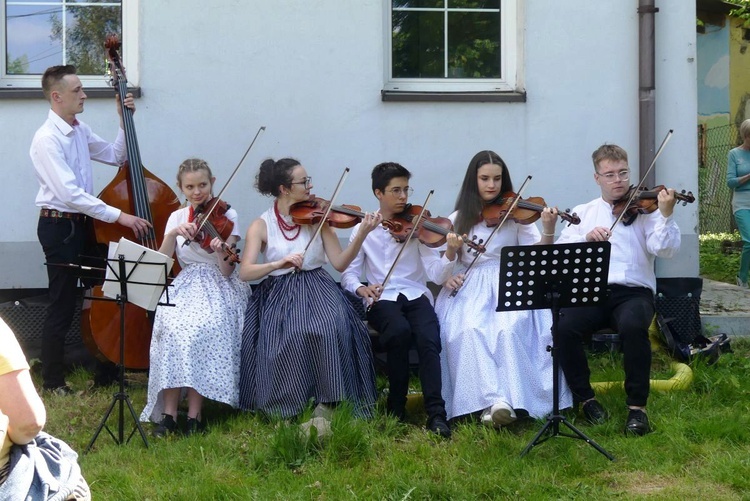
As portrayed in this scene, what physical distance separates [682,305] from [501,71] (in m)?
2.02

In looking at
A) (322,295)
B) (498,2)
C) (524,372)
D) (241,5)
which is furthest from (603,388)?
(241,5)

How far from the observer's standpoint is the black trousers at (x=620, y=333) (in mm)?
4949

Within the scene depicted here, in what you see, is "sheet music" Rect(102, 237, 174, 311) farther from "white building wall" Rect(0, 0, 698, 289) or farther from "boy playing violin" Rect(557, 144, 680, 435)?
"boy playing violin" Rect(557, 144, 680, 435)

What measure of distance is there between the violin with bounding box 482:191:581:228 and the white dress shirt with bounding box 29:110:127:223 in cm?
208

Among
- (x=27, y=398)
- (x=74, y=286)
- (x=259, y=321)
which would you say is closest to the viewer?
(x=27, y=398)

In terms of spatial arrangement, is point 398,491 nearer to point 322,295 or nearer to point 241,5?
point 322,295

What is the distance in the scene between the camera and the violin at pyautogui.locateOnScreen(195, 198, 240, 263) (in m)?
5.29

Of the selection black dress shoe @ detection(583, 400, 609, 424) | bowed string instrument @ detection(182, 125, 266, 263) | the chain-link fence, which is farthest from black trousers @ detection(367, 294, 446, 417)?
the chain-link fence

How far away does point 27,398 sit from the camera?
8.67ft

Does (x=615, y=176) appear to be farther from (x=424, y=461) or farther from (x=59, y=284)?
(x=59, y=284)

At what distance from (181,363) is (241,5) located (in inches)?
103

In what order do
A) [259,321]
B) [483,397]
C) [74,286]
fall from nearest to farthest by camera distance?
1. [483,397]
2. [259,321]
3. [74,286]

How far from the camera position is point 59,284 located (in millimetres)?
5719

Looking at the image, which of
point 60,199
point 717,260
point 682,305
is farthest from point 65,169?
point 717,260
